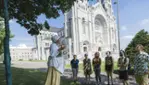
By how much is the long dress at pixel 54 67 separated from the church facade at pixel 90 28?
2230 inches

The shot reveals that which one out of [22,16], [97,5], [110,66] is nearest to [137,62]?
[110,66]

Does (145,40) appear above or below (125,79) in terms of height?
above

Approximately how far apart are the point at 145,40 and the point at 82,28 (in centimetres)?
5802

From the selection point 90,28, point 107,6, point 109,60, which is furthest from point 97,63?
point 107,6

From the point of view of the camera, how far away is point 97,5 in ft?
290

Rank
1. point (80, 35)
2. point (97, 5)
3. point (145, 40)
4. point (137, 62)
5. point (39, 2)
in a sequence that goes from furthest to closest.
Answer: point (97, 5) → point (80, 35) → point (145, 40) → point (39, 2) → point (137, 62)

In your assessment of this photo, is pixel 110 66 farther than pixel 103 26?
No

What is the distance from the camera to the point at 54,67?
27.5 ft

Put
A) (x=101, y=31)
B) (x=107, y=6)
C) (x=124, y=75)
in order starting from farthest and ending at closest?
(x=107, y=6), (x=101, y=31), (x=124, y=75)

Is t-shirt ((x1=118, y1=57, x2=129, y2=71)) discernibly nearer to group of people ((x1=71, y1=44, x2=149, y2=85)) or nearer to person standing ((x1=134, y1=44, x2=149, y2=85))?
group of people ((x1=71, y1=44, x2=149, y2=85))

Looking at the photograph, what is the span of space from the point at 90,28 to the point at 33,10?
68.1 meters

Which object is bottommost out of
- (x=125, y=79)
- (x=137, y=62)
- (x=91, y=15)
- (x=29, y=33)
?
(x=125, y=79)

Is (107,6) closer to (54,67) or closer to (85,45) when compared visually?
(85,45)

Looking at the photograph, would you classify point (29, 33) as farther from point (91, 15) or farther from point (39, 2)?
point (91, 15)
